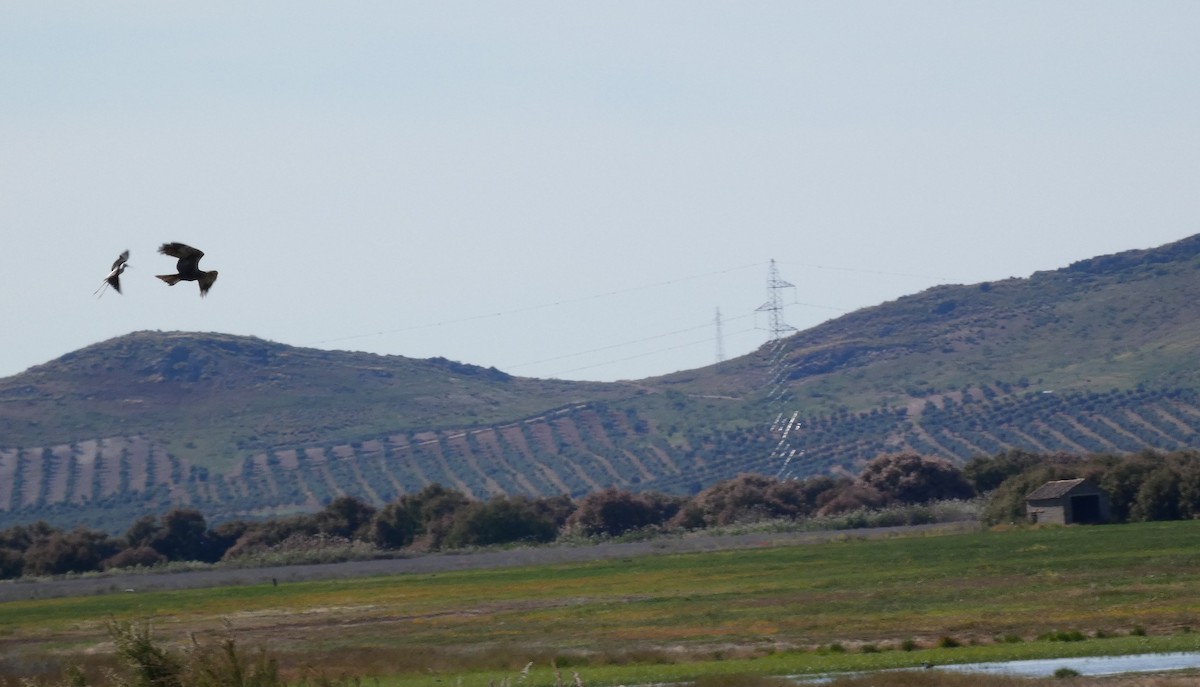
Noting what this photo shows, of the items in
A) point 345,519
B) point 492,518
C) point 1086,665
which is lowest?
point 1086,665

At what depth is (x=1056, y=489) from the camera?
7981cm

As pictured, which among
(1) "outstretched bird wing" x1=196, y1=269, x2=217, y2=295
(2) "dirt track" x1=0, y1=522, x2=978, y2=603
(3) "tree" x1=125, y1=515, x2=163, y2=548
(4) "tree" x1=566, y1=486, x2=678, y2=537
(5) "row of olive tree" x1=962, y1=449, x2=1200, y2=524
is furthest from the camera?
(4) "tree" x1=566, y1=486, x2=678, y2=537

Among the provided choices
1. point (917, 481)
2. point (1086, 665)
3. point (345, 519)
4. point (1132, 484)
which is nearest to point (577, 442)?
point (345, 519)

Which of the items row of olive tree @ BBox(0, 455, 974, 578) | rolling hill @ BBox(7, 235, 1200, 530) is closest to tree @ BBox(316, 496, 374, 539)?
row of olive tree @ BBox(0, 455, 974, 578)

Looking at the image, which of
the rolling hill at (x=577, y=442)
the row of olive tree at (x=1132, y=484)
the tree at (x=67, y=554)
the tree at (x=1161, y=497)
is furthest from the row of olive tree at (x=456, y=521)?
the rolling hill at (x=577, y=442)

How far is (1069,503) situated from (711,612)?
3701 centimetres

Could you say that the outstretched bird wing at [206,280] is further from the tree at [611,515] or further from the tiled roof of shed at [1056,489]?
the tree at [611,515]

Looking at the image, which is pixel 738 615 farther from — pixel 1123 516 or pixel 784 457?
pixel 784 457

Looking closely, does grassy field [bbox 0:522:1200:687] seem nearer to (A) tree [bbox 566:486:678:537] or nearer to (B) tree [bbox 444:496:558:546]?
(B) tree [bbox 444:496:558:546]

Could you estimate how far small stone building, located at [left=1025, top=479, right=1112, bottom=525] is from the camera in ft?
260

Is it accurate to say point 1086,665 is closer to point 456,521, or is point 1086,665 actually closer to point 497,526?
point 497,526

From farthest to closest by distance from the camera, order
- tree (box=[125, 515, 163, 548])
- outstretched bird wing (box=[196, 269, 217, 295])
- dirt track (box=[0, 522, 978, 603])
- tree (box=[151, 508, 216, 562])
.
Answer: tree (box=[125, 515, 163, 548]) → tree (box=[151, 508, 216, 562]) → dirt track (box=[0, 522, 978, 603]) → outstretched bird wing (box=[196, 269, 217, 295])

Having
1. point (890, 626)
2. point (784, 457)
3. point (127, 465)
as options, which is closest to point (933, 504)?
point (890, 626)

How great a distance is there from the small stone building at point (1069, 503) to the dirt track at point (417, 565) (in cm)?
393
